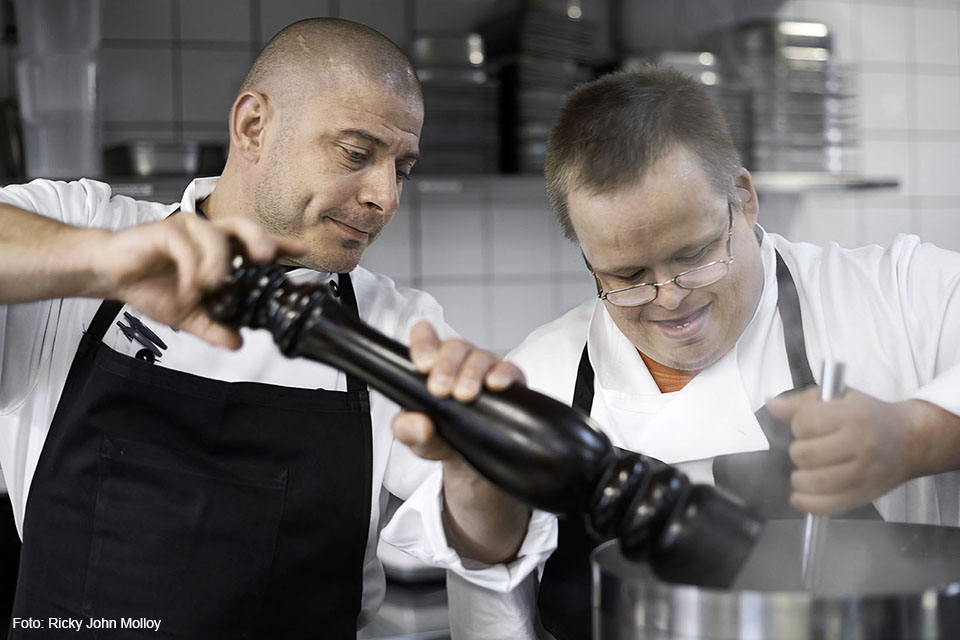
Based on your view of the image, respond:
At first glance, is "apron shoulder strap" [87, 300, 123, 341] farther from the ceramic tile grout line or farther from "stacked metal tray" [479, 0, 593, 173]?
"stacked metal tray" [479, 0, 593, 173]

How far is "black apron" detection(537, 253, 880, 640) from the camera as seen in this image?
1055 millimetres

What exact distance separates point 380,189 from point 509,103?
1.22m

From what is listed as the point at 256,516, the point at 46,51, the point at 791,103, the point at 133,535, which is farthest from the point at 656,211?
the point at 791,103

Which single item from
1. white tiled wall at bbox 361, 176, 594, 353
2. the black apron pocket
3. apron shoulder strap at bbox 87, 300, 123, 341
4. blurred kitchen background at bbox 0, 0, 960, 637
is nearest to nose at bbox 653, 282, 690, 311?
the black apron pocket

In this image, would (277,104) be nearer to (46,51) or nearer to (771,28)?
(46,51)

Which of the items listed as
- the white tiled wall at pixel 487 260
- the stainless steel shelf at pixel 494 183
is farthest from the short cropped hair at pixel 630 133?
the white tiled wall at pixel 487 260

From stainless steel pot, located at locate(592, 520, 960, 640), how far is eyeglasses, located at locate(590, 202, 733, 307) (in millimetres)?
330

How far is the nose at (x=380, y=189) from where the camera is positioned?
129 centimetres

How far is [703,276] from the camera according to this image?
1.10 metres

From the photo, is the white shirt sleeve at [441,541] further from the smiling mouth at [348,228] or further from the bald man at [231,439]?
the smiling mouth at [348,228]

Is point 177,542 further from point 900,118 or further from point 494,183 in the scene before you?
point 900,118

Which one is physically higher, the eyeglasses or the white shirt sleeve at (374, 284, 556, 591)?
the eyeglasses

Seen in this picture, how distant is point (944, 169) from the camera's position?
318 centimetres

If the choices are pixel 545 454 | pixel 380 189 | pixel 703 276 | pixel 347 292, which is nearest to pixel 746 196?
pixel 703 276
